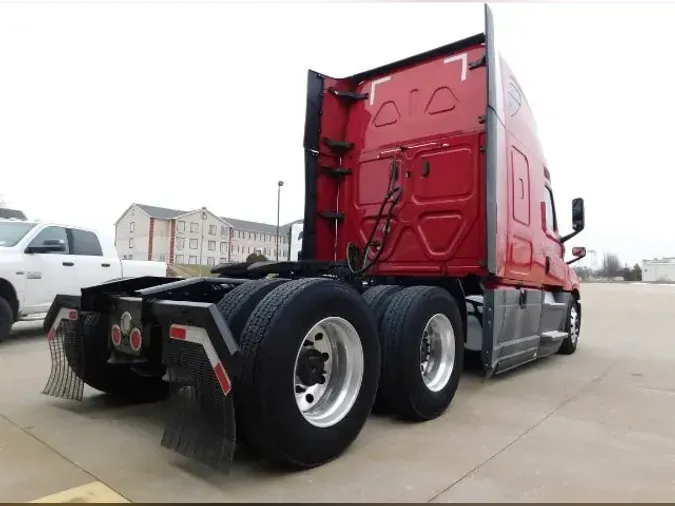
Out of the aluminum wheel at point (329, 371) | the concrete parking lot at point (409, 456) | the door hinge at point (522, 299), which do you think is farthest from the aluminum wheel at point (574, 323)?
the aluminum wheel at point (329, 371)

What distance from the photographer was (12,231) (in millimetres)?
7734

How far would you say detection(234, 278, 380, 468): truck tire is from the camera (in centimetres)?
267

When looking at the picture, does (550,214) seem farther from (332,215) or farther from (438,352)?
(438,352)

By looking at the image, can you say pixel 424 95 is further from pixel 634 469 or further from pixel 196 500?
pixel 196 500

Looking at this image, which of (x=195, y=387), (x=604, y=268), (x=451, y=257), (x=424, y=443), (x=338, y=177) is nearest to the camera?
(x=195, y=387)

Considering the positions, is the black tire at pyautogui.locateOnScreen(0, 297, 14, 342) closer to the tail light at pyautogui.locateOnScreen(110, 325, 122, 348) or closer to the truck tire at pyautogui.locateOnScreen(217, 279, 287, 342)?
the tail light at pyautogui.locateOnScreen(110, 325, 122, 348)

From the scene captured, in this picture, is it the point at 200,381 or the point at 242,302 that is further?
the point at 242,302

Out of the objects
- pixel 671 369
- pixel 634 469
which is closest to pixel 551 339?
pixel 671 369

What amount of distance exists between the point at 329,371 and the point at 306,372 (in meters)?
0.27

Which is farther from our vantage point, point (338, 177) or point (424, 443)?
point (338, 177)

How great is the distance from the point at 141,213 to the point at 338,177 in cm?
6936

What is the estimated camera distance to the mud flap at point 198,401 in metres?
2.61

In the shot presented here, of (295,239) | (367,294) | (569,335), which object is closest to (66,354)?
(367,294)

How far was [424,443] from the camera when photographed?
11.5 ft
